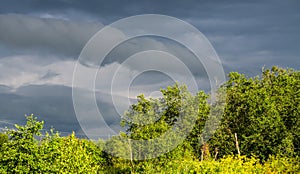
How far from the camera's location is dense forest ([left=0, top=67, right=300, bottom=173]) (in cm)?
3250

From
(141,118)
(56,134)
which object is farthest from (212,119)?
(56,134)

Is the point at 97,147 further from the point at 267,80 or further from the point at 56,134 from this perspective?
the point at 56,134

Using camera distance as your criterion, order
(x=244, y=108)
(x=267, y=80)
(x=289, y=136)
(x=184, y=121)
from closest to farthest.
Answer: (x=289, y=136) < (x=244, y=108) < (x=184, y=121) < (x=267, y=80)

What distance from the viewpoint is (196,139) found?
71.2 metres

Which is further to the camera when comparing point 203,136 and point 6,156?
point 203,136

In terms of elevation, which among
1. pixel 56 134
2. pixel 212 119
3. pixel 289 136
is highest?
pixel 212 119

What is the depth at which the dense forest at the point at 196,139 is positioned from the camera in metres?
32.5

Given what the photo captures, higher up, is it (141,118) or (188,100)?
(188,100)

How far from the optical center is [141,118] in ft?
160

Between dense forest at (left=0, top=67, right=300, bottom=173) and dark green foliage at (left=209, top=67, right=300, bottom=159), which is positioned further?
dark green foliage at (left=209, top=67, right=300, bottom=159)

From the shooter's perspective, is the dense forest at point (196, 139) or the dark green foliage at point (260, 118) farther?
the dark green foliage at point (260, 118)

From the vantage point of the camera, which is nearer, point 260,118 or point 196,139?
point 260,118

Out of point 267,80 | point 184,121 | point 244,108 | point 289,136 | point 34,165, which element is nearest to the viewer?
point 34,165

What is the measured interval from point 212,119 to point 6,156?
42.0 metres
